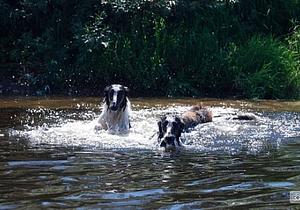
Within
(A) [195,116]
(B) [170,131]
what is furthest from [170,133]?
(A) [195,116]

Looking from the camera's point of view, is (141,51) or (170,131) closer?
(170,131)

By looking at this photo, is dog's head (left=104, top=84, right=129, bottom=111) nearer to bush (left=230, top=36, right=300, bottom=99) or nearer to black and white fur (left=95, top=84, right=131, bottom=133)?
black and white fur (left=95, top=84, right=131, bottom=133)

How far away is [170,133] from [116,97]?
224 centimetres

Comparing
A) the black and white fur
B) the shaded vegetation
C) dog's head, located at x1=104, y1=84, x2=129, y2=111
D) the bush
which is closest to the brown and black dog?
the black and white fur

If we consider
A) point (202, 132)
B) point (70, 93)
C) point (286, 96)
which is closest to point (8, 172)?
point (202, 132)

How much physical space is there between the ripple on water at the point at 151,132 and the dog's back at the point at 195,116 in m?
0.17

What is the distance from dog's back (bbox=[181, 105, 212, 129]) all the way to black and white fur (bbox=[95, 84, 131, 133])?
40.5 inches

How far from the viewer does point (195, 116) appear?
38.3 feet

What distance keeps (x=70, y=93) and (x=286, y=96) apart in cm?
562

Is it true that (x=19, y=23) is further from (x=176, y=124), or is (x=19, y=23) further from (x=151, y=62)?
(x=176, y=124)

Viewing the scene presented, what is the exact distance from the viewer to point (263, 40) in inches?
726

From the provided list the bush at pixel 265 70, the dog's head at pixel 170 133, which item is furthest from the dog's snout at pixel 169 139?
the bush at pixel 265 70

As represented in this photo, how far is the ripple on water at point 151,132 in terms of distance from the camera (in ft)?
29.8

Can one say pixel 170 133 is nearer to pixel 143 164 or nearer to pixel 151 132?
pixel 151 132
